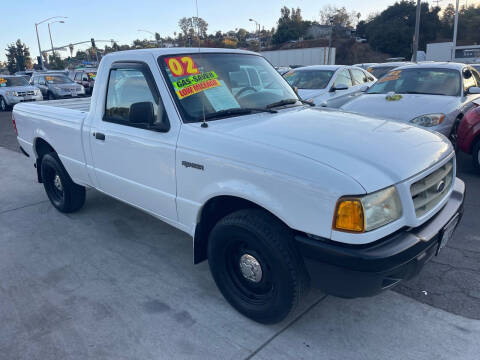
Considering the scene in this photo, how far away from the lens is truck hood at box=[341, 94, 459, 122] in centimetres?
588

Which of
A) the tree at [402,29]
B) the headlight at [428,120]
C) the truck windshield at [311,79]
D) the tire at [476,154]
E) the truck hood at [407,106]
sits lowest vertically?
the tire at [476,154]

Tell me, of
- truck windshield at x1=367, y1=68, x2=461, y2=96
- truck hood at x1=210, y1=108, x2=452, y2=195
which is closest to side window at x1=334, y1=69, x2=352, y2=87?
truck windshield at x1=367, y1=68, x2=461, y2=96

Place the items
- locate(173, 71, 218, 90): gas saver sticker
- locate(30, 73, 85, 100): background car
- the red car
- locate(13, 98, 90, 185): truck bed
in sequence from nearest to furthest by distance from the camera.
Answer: locate(173, 71, 218, 90): gas saver sticker → locate(13, 98, 90, 185): truck bed → the red car → locate(30, 73, 85, 100): background car

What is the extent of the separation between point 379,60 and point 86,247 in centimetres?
6166

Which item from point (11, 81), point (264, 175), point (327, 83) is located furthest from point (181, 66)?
point (11, 81)

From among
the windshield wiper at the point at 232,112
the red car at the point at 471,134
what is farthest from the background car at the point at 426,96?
the windshield wiper at the point at 232,112

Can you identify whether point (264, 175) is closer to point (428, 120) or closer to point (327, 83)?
point (428, 120)

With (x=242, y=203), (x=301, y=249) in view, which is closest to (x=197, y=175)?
(x=242, y=203)

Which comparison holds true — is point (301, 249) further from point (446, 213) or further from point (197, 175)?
point (446, 213)

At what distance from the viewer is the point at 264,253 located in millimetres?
2436

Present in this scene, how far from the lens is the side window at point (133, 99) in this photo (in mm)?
2950

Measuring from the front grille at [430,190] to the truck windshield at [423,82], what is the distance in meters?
4.44

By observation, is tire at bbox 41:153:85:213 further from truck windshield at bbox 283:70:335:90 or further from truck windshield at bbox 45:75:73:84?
truck windshield at bbox 45:75:73:84

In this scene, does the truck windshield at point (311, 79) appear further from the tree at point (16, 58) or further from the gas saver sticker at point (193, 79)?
the tree at point (16, 58)
